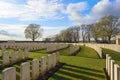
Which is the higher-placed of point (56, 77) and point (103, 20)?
point (103, 20)

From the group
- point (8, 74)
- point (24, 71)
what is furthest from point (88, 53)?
point (8, 74)

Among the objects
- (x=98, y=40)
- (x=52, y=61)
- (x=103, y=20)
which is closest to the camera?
(x=52, y=61)

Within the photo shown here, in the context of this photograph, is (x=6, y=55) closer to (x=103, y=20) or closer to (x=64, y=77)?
(x=64, y=77)

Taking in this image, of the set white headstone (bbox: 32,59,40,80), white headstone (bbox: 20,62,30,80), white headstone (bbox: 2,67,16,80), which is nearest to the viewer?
white headstone (bbox: 2,67,16,80)

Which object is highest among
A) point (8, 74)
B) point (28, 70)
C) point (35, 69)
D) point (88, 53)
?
point (8, 74)

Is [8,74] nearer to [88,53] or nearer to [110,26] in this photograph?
[88,53]

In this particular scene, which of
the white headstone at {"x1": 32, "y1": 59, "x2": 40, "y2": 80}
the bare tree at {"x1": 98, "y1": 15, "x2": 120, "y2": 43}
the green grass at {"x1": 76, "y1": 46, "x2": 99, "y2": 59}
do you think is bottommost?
the green grass at {"x1": 76, "y1": 46, "x2": 99, "y2": 59}

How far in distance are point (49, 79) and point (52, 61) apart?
433 centimetres

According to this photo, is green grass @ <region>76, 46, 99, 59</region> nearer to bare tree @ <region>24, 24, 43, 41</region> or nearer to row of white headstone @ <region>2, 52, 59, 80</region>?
row of white headstone @ <region>2, 52, 59, 80</region>

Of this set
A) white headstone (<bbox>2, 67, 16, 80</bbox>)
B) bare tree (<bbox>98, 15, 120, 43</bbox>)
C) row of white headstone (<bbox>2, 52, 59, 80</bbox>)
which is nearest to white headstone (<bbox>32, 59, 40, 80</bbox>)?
row of white headstone (<bbox>2, 52, 59, 80</bbox>)

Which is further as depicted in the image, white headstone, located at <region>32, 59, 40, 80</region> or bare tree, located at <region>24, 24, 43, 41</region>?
bare tree, located at <region>24, 24, 43, 41</region>

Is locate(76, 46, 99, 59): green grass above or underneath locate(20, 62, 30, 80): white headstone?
underneath

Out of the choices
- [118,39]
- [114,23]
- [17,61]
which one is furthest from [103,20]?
[17,61]

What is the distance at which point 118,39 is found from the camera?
246ft
